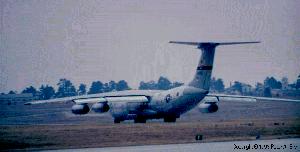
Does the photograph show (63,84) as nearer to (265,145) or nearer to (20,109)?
(20,109)

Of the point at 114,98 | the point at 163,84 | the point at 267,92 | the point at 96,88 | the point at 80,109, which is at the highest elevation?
the point at 163,84

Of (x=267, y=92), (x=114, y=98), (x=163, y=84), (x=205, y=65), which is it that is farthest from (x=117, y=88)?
(x=205, y=65)

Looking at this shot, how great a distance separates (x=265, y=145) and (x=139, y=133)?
8720 mm

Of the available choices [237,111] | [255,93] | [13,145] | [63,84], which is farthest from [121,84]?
[13,145]

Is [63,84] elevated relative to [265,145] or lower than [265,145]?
elevated

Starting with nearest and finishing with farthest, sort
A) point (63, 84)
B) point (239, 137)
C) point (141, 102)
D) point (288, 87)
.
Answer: point (239, 137) → point (141, 102) → point (288, 87) → point (63, 84)

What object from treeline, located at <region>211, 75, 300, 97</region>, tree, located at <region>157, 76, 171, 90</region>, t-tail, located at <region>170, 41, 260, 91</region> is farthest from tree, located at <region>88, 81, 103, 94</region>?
t-tail, located at <region>170, 41, 260, 91</region>

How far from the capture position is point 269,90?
7400 centimetres

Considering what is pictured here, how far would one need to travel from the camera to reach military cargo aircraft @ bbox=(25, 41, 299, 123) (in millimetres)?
34469

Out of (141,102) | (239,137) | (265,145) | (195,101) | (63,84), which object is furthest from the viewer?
(63,84)

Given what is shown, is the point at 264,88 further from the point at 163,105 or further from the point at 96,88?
the point at 163,105

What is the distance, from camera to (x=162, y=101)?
38125 mm

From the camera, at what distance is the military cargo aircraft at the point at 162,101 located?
34469 mm

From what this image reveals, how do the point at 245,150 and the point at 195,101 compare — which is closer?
the point at 245,150
